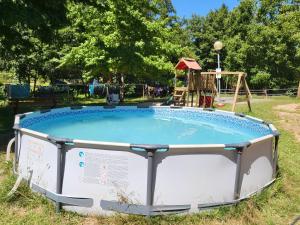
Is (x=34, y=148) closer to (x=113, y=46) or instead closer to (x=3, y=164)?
(x=3, y=164)

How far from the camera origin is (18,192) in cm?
662

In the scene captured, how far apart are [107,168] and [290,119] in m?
13.3

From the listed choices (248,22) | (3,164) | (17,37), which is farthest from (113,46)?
(248,22)

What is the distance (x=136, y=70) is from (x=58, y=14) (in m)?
10.3

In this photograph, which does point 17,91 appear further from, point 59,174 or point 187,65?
point 59,174

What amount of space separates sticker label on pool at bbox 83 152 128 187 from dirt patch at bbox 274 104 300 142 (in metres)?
9.10

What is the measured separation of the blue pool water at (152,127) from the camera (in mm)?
13031

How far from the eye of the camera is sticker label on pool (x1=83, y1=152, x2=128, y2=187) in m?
5.89

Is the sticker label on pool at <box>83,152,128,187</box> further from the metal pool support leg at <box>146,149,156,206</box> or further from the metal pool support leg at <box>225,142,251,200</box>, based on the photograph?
the metal pool support leg at <box>225,142,251,200</box>

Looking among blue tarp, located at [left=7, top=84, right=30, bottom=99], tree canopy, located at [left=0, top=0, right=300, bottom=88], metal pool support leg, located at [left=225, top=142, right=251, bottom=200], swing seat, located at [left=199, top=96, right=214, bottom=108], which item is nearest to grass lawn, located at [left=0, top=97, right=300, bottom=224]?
metal pool support leg, located at [left=225, top=142, right=251, bottom=200]

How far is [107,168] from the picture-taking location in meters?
5.93

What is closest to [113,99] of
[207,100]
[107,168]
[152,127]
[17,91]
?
[207,100]

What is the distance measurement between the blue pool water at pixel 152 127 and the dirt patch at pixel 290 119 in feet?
7.75

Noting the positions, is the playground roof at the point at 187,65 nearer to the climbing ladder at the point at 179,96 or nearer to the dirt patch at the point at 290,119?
the climbing ladder at the point at 179,96
